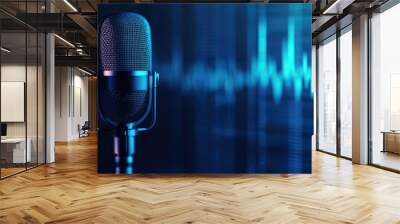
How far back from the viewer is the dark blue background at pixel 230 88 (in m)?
6.07

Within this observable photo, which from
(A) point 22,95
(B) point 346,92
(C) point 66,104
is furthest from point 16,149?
(C) point 66,104

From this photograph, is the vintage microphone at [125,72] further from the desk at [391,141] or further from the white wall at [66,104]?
the white wall at [66,104]

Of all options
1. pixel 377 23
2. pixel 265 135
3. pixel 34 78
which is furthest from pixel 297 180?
pixel 34 78

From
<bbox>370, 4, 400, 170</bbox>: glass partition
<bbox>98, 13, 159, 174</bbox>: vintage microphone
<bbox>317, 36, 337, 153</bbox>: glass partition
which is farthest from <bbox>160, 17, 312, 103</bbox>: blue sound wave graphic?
<bbox>317, 36, 337, 153</bbox>: glass partition

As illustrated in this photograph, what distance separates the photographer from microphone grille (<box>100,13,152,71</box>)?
2977 millimetres

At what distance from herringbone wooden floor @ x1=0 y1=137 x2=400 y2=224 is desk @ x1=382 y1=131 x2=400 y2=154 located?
5.44 feet

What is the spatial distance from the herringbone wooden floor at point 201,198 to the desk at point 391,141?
65.3 inches

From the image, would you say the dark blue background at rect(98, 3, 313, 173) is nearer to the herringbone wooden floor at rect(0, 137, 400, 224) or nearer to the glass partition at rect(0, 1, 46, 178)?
the herringbone wooden floor at rect(0, 137, 400, 224)

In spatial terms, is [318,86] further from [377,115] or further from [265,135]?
[265,135]

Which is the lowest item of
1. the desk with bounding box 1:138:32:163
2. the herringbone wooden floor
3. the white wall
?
the herringbone wooden floor

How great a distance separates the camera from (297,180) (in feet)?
19.0

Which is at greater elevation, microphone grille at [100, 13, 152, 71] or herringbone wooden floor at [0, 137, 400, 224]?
microphone grille at [100, 13, 152, 71]

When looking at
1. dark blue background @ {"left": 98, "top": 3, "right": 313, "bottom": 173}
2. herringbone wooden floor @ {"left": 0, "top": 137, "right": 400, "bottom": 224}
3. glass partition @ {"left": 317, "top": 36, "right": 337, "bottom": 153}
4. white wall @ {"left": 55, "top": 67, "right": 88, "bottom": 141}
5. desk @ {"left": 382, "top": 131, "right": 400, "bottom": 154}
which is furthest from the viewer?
white wall @ {"left": 55, "top": 67, "right": 88, "bottom": 141}

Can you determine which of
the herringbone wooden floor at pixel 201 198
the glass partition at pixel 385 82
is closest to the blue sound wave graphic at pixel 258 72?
the herringbone wooden floor at pixel 201 198
